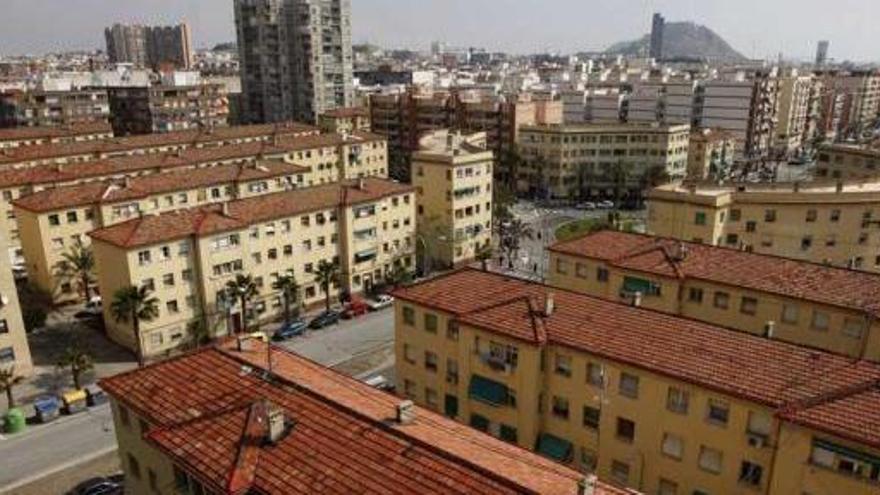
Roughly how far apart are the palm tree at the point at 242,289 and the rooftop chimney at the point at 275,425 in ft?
131

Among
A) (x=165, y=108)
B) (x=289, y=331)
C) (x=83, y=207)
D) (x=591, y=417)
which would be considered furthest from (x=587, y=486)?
(x=165, y=108)

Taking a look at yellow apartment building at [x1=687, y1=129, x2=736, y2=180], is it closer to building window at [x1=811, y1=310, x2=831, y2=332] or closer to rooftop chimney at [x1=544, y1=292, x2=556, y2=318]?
building window at [x1=811, y1=310, x2=831, y2=332]

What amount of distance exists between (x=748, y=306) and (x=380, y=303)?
134ft

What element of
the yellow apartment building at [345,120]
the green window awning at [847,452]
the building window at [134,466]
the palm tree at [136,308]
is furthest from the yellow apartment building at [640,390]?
the yellow apartment building at [345,120]

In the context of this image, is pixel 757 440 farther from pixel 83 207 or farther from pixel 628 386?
pixel 83 207

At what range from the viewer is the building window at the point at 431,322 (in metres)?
44.4

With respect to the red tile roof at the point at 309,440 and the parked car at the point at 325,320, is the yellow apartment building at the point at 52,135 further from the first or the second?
the red tile roof at the point at 309,440

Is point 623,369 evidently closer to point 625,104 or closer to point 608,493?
point 608,493

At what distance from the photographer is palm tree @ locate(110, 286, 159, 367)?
58.8 metres

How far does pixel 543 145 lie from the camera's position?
452 ft

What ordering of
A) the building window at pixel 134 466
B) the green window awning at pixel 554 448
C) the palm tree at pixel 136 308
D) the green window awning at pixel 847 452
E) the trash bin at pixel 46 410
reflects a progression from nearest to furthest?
the green window awning at pixel 847 452 < the building window at pixel 134 466 < the green window awning at pixel 554 448 < the trash bin at pixel 46 410 < the palm tree at pixel 136 308

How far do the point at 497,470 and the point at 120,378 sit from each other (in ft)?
65.0

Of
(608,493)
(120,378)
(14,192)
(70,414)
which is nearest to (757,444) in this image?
(608,493)

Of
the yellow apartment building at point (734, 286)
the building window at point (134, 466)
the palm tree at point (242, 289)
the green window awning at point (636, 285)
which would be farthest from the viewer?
the palm tree at point (242, 289)
